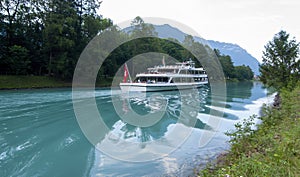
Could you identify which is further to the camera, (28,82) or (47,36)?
(47,36)

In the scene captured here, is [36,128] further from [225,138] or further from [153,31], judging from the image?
[153,31]

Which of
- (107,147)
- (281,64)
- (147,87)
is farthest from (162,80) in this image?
(107,147)

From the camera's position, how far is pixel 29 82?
2125cm

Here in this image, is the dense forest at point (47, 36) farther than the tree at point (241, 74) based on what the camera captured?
No

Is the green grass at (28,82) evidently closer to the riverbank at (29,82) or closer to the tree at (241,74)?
the riverbank at (29,82)

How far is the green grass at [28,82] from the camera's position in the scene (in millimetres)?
19344

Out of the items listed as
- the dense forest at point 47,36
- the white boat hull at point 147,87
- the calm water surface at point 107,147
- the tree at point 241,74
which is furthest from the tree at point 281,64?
the tree at point 241,74

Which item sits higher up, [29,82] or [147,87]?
[29,82]

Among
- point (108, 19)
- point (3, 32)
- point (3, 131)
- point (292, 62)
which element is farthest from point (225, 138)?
point (108, 19)

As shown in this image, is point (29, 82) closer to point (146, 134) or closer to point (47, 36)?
point (47, 36)

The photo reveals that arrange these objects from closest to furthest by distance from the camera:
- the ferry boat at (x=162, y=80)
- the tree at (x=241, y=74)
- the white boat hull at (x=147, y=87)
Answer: the white boat hull at (x=147, y=87) < the ferry boat at (x=162, y=80) < the tree at (x=241, y=74)

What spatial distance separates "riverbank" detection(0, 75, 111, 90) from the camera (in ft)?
63.4

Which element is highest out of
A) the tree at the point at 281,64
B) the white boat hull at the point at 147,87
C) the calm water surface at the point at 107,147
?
the tree at the point at 281,64

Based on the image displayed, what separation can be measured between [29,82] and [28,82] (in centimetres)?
10
